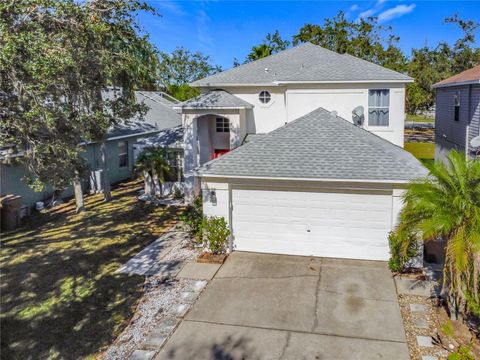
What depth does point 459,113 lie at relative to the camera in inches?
811

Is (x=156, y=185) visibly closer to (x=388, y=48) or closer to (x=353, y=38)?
(x=353, y=38)

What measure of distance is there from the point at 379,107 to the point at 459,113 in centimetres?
609

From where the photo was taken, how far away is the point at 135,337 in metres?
8.07

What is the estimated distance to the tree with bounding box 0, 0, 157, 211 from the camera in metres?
9.43

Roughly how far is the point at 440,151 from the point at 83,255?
21379 millimetres

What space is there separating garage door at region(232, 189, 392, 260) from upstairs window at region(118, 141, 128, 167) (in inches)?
542

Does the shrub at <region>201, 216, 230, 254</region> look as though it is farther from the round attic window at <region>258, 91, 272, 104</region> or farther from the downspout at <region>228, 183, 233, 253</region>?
the round attic window at <region>258, 91, 272, 104</region>

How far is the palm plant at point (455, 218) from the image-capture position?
24.5ft

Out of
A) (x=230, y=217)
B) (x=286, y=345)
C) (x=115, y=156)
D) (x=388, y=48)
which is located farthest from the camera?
(x=388, y=48)

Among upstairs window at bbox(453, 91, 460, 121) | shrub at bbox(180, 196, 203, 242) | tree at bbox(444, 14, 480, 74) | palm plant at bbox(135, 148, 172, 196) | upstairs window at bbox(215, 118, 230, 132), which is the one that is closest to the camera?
shrub at bbox(180, 196, 203, 242)

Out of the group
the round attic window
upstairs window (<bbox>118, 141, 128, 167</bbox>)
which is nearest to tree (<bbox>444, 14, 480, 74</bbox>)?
the round attic window

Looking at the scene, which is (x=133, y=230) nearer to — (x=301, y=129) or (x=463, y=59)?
(x=301, y=129)

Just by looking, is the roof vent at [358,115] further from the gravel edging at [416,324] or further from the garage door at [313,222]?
the gravel edging at [416,324]

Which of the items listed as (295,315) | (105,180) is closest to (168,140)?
(105,180)
